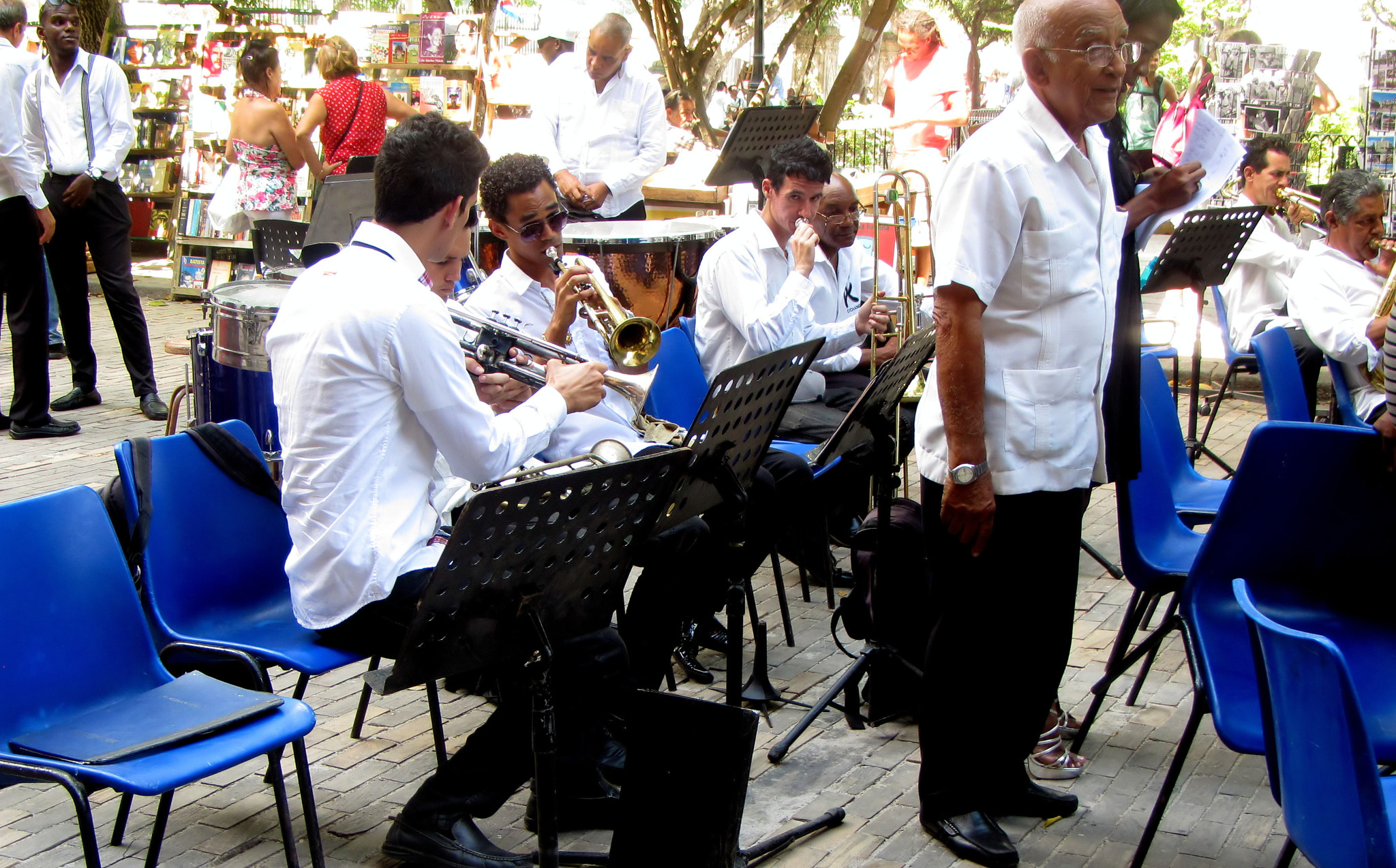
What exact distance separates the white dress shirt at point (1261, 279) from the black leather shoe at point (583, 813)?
4.82 m

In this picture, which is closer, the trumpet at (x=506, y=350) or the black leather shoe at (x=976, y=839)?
the black leather shoe at (x=976, y=839)

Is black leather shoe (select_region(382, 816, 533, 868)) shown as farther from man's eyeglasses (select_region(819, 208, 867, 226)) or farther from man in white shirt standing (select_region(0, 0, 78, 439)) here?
man in white shirt standing (select_region(0, 0, 78, 439))

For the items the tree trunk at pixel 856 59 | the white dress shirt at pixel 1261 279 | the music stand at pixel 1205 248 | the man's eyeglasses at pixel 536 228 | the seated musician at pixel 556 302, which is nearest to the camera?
the seated musician at pixel 556 302

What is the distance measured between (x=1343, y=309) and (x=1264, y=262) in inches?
57.5

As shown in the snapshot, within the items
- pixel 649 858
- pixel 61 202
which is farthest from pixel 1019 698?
pixel 61 202

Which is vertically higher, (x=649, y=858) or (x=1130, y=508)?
(x=1130, y=508)

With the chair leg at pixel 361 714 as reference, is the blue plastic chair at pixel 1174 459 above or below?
above

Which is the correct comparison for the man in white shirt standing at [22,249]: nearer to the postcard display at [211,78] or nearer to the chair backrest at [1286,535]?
the postcard display at [211,78]

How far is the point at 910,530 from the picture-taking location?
12.1ft

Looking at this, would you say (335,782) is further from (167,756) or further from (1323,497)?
(1323,497)

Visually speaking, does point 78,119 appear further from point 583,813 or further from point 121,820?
point 583,813

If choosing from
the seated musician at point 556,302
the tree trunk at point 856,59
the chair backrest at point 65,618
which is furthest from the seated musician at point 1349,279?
the tree trunk at point 856,59

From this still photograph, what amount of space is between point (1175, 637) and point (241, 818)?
312cm

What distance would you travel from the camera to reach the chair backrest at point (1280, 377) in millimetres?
4273
